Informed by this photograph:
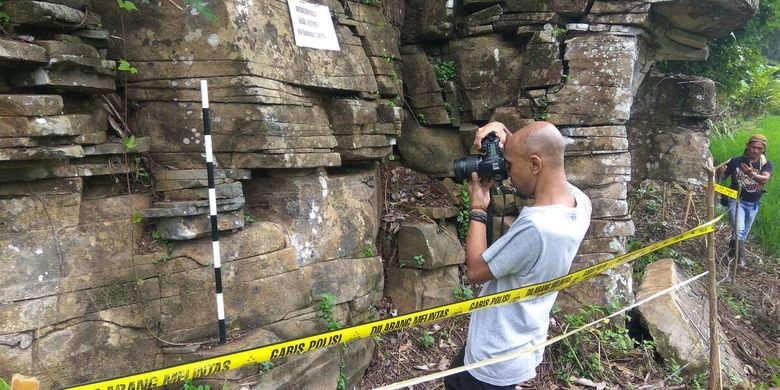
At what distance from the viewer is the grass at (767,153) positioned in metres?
8.16

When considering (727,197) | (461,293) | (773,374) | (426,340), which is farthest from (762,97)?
(426,340)

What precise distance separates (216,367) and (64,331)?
167 centimetres

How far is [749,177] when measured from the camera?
720cm

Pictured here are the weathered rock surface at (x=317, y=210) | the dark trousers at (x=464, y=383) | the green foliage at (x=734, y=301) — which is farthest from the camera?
the green foliage at (x=734, y=301)

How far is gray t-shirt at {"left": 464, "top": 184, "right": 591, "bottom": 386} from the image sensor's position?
231 centimetres

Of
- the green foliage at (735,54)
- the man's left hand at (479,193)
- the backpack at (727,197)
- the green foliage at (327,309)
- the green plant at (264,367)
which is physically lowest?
the green plant at (264,367)

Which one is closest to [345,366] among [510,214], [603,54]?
[510,214]

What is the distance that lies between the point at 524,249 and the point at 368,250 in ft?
8.19

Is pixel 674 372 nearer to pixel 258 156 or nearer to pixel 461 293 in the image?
pixel 461 293

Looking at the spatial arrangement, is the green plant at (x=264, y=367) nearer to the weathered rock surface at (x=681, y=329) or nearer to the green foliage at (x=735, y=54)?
the weathered rock surface at (x=681, y=329)

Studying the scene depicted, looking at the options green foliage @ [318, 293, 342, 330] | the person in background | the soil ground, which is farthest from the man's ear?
the person in background

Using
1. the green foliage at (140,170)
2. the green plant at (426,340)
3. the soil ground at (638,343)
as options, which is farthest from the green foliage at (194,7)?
the green plant at (426,340)

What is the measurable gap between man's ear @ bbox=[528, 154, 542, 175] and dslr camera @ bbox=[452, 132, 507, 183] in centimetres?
19

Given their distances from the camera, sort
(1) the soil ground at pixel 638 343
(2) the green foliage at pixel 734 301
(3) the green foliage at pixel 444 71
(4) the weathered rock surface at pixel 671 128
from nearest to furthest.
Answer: (1) the soil ground at pixel 638 343 → (3) the green foliage at pixel 444 71 → (2) the green foliage at pixel 734 301 → (4) the weathered rock surface at pixel 671 128
